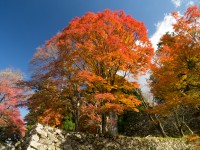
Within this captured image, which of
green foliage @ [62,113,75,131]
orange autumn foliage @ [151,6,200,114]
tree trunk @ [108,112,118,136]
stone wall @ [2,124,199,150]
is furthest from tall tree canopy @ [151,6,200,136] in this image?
green foliage @ [62,113,75,131]

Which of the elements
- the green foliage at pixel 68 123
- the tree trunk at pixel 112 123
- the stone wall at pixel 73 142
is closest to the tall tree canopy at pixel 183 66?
the stone wall at pixel 73 142

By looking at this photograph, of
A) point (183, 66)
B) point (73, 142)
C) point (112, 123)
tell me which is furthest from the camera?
point (112, 123)

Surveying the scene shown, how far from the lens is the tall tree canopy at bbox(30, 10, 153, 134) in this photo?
1619 centimetres

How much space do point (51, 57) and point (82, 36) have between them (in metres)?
2.69

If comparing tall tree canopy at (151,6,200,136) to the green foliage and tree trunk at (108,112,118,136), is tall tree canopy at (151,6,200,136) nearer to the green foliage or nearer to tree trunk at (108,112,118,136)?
tree trunk at (108,112,118,136)

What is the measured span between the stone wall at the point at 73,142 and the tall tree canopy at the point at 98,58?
69.1 inches

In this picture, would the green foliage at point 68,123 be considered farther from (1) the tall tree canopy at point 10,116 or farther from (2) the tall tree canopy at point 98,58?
(2) the tall tree canopy at point 98,58

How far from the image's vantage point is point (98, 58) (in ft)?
52.6

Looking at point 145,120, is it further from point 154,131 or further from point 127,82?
point 127,82

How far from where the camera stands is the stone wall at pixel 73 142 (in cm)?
1484

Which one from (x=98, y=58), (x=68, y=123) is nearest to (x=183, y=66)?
(x=98, y=58)

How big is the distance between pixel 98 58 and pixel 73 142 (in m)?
5.37

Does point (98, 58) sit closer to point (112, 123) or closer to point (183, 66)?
point (183, 66)

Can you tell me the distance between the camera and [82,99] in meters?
17.0
